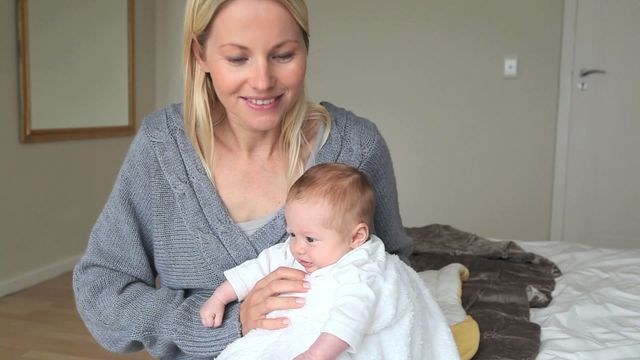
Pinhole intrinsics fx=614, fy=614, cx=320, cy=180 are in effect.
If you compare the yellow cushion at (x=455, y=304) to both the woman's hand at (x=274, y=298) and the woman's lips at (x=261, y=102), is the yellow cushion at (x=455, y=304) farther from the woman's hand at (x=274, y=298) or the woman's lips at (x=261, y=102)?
the woman's lips at (x=261, y=102)

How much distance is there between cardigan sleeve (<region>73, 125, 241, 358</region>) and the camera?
1.13 meters

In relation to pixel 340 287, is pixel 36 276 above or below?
below

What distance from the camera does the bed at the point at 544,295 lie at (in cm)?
143

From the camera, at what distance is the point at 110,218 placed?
4.01 feet

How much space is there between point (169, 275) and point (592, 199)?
3.61 metres

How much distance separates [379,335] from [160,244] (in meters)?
0.50

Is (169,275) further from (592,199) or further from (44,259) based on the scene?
(592,199)

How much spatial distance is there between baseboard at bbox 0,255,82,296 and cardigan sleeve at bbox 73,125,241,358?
2504mm

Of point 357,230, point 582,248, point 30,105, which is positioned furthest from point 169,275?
point 30,105

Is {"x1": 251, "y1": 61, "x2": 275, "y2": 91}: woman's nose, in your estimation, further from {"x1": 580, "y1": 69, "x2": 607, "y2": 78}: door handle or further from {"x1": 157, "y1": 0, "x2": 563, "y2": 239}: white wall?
{"x1": 580, "y1": 69, "x2": 607, "y2": 78}: door handle

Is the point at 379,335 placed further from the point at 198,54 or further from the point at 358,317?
the point at 198,54

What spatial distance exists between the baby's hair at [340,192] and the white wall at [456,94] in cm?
334

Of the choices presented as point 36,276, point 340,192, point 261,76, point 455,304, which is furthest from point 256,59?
point 36,276

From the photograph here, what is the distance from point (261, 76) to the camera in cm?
110
